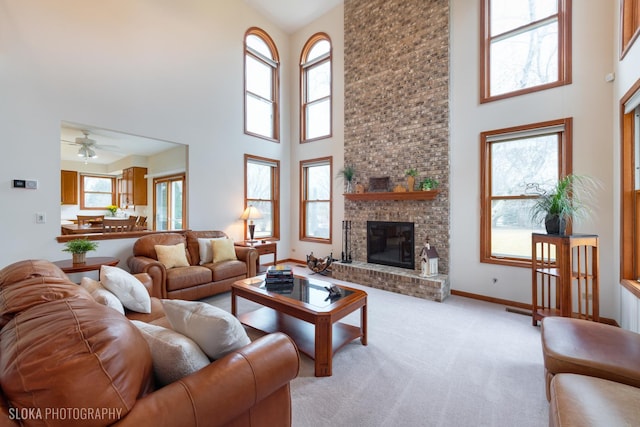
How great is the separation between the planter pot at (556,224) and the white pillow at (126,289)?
388 cm

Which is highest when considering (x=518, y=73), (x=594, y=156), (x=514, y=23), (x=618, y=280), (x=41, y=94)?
(x=514, y=23)

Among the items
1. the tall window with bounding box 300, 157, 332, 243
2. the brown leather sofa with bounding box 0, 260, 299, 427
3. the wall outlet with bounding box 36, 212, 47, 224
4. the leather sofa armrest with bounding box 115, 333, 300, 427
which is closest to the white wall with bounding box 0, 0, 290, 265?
the wall outlet with bounding box 36, 212, 47, 224

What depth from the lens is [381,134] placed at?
192 inches

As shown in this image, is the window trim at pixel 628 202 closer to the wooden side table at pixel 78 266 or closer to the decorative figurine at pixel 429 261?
the decorative figurine at pixel 429 261

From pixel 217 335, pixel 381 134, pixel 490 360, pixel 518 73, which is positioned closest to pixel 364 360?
pixel 490 360

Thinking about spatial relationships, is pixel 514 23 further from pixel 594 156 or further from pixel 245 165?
pixel 245 165

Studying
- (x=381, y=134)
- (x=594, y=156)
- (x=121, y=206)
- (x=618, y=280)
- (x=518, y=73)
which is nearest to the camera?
(x=618, y=280)

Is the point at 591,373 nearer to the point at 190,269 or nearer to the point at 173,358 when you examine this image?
the point at 173,358

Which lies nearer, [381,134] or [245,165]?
[381,134]

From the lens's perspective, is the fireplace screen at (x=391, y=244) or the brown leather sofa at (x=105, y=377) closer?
the brown leather sofa at (x=105, y=377)

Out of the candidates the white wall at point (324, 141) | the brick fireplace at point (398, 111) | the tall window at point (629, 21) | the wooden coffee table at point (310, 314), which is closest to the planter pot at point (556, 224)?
the brick fireplace at point (398, 111)

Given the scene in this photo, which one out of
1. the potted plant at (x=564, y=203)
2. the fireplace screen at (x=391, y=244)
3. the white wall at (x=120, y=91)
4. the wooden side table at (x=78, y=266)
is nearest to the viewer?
the potted plant at (x=564, y=203)

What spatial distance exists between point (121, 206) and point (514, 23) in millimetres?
9094

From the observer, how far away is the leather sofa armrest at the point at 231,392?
88 centimetres
